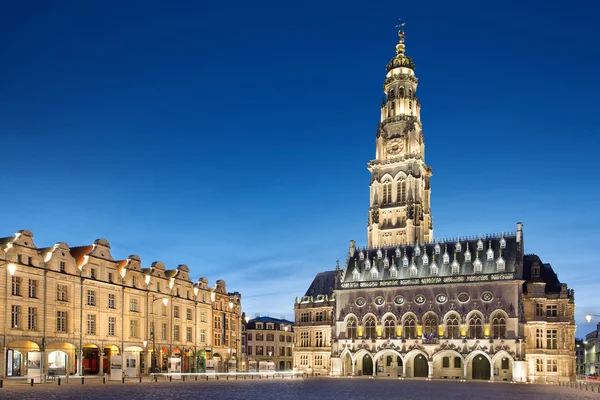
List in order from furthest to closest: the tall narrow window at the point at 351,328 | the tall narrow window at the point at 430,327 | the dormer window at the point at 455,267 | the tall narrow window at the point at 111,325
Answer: the tall narrow window at the point at 351,328
the dormer window at the point at 455,267
the tall narrow window at the point at 430,327
the tall narrow window at the point at 111,325

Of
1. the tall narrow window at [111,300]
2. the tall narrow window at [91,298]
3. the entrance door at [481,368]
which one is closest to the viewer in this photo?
the tall narrow window at [91,298]

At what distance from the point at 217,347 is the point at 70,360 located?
33928mm

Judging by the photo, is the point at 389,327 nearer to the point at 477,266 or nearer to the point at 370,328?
the point at 370,328

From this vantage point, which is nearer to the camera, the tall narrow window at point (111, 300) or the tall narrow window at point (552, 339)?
the tall narrow window at point (111, 300)

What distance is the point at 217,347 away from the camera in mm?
105125

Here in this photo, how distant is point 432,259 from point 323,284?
2618cm

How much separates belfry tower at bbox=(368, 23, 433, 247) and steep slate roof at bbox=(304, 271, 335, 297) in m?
13.3

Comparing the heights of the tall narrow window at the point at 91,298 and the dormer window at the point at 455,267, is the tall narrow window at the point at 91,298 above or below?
below

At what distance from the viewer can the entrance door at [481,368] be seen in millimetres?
98131

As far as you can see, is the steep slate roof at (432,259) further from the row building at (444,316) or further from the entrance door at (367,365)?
the entrance door at (367,365)

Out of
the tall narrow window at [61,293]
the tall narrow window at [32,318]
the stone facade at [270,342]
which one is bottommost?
the stone facade at [270,342]

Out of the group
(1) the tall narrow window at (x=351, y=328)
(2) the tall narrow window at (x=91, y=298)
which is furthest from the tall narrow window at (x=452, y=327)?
(2) the tall narrow window at (x=91, y=298)

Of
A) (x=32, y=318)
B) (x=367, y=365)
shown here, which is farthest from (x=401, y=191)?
(x=32, y=318)

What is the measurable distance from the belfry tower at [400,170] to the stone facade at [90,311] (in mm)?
→ 46992
